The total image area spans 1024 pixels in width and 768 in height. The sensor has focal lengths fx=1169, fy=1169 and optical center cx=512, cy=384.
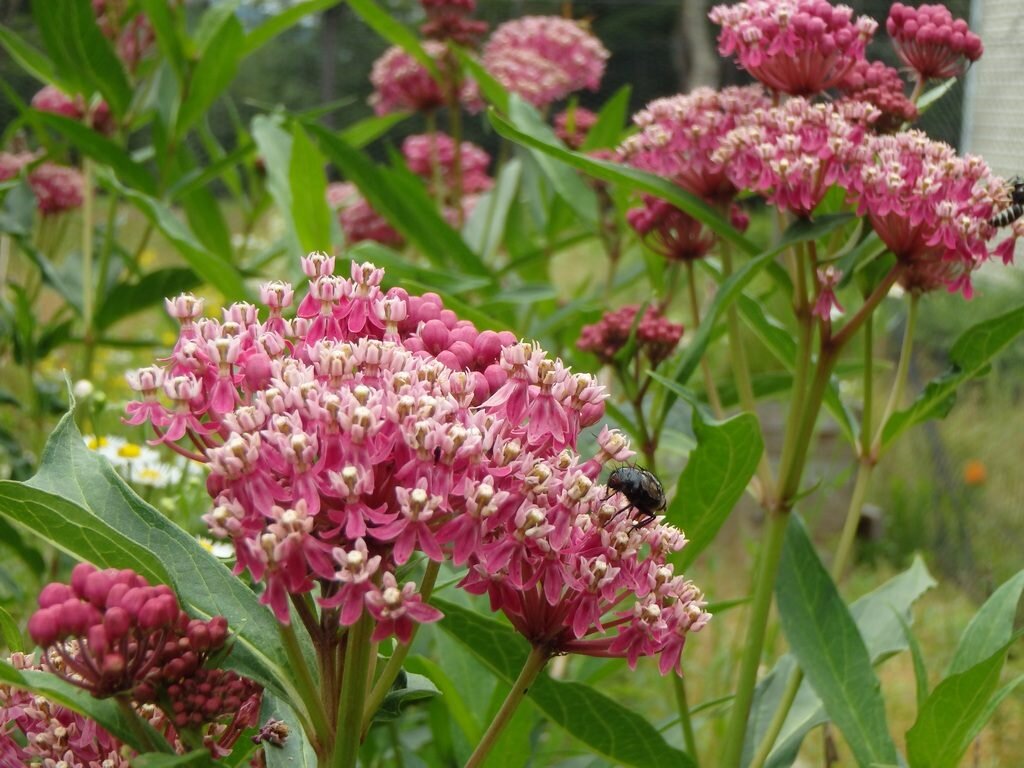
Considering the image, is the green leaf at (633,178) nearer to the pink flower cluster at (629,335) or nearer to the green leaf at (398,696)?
the pink flower cluster at (629,335)

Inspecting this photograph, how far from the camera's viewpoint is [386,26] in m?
1.74

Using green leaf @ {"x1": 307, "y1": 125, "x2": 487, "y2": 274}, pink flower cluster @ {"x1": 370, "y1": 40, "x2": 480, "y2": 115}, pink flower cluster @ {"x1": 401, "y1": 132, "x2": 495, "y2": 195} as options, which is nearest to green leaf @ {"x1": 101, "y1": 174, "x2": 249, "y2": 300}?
green leaf @ {"x1": 307, "y1": 125, "x2": 487, "y2": 274}

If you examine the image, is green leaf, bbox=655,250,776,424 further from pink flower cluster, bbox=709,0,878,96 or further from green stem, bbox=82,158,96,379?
green stem, bbox=82,158,96,379

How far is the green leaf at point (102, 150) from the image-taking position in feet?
5.15

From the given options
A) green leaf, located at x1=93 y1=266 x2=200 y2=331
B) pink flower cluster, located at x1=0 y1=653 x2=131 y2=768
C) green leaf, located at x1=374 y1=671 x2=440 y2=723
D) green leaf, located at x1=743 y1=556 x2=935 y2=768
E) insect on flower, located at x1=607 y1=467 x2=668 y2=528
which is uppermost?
insect on flower, located at x1=607 y1=467 x2=668 y2=528

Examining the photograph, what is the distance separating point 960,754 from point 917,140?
52 cm

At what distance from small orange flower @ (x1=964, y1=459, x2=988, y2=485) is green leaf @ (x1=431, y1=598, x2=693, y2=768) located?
3522 mm

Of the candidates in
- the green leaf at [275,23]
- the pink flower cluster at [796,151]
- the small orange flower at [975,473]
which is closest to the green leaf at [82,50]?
the green leaf at [275,23]

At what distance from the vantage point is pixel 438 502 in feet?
1.86

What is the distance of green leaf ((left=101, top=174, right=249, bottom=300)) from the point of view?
134 cm

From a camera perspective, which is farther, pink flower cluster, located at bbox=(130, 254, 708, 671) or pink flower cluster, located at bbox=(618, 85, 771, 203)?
pink flower cluster, located at bbox=(618, 85, 771, 203)

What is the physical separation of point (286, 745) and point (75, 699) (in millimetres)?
158

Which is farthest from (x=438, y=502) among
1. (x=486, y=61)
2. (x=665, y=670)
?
(x=486, y=61)

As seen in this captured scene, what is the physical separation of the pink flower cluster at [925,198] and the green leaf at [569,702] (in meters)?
0.46
